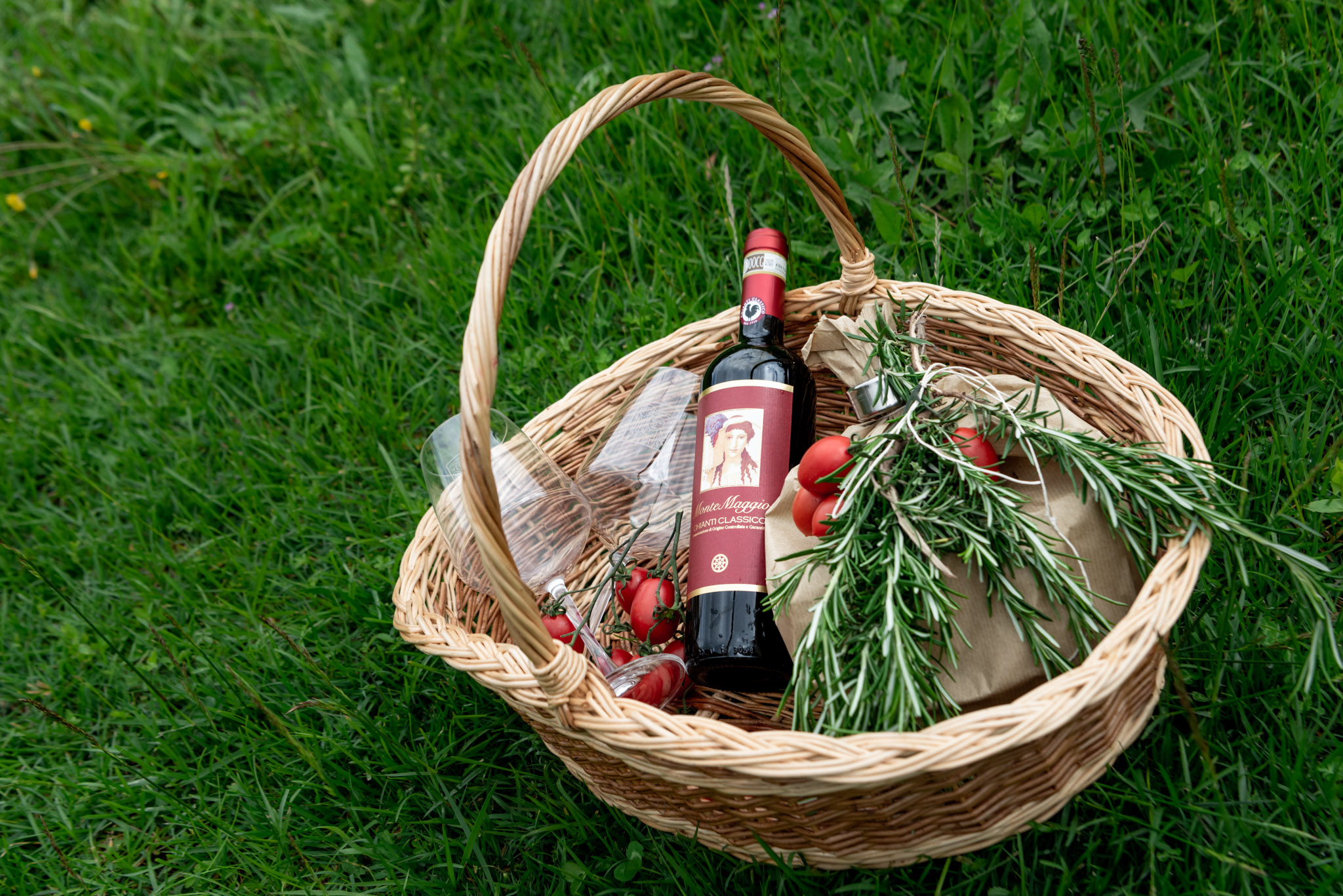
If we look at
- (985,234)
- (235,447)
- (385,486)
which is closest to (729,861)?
(385,486)

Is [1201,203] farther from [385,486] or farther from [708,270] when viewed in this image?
[385,486]

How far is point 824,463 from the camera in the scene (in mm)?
1629

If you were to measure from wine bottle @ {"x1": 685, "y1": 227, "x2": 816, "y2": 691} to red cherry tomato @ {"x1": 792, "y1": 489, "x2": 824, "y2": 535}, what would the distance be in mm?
118

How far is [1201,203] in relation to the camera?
7.23ft

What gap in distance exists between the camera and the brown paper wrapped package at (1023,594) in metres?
1.47

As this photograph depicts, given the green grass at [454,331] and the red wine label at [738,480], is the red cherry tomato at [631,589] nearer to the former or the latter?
the red wine label at [738,480]

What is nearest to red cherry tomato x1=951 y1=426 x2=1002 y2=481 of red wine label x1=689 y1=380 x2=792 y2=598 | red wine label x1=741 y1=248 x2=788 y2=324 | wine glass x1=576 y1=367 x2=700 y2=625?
red wine label x1=689 y1=380 x2=792 y2=598

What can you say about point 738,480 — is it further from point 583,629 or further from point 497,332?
point 497,332

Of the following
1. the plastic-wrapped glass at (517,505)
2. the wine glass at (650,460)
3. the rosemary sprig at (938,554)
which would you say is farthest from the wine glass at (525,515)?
the rosemary sprig at (938,554)

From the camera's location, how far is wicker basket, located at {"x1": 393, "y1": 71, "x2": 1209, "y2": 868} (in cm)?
125

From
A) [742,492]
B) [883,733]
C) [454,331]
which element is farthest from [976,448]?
[454,331]

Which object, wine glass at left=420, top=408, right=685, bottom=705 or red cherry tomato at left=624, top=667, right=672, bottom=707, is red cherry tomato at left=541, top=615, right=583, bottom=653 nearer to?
wine glass at left=420, top=408, right=685, bottom=705

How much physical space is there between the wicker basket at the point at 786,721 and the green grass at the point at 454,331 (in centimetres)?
17

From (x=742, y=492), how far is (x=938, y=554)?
42cm
